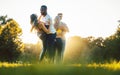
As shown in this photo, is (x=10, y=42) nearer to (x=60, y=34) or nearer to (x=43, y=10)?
(x=60, y=34)

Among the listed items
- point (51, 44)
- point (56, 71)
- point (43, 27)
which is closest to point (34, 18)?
point (43, 27)

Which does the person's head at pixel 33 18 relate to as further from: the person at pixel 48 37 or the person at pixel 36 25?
the person at pixel 48 37

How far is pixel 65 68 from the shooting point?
890 cm

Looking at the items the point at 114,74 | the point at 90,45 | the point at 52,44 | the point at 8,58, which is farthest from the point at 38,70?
the point at 90,45

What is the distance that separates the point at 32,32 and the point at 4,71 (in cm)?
479

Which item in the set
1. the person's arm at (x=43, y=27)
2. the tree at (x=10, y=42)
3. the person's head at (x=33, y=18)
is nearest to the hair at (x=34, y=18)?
the person's head at (x=33, y=18)

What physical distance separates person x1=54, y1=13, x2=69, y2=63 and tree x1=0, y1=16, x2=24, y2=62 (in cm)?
5305

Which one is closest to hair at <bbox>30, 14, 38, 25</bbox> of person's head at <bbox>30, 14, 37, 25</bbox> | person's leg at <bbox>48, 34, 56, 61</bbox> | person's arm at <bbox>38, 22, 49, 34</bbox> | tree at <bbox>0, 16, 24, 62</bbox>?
person's head at <bbox>30, 14, 37, 25</bbox>

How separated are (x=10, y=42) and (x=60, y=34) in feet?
188

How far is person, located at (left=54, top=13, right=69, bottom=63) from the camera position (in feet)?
46.5

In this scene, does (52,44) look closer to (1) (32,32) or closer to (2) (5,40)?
(1) (32,32)

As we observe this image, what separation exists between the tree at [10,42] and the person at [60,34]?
5305 centimetres

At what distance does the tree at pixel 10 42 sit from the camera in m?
69.7

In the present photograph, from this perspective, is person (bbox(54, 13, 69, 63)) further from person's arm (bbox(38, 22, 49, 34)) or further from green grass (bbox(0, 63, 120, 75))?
green grass (bbox(0, 63, 120, 75))
